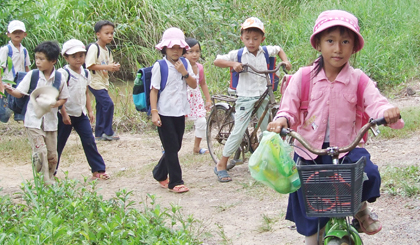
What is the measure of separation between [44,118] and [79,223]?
76.4 inches

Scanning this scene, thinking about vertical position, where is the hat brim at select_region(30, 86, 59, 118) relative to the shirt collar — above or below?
below

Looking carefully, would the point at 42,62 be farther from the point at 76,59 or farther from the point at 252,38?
the point at 252,38

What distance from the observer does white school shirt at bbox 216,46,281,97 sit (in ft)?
19.1

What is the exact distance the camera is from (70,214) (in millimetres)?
4086

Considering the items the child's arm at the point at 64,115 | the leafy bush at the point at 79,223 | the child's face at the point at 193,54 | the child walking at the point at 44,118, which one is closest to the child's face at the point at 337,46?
the leafy bush at the point at 79,223

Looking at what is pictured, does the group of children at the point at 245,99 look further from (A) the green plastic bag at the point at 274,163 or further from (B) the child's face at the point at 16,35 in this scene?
(A) the green plastic bag at the point at 274,163

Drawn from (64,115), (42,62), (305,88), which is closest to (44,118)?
(64,115)

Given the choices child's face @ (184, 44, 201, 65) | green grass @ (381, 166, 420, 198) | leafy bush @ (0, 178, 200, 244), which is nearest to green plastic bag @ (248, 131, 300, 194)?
leafy bush @ (0, 178, 200, 244)

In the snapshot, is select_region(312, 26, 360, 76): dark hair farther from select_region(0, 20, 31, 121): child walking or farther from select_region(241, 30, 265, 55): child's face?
select_region(0, 20, 31, 121): child walking

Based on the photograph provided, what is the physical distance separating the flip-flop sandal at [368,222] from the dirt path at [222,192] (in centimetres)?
102

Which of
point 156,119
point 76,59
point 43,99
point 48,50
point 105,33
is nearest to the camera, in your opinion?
point 43,99

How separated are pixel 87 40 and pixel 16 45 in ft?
10.6

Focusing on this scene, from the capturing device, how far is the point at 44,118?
556 centimetres

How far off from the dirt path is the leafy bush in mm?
430
